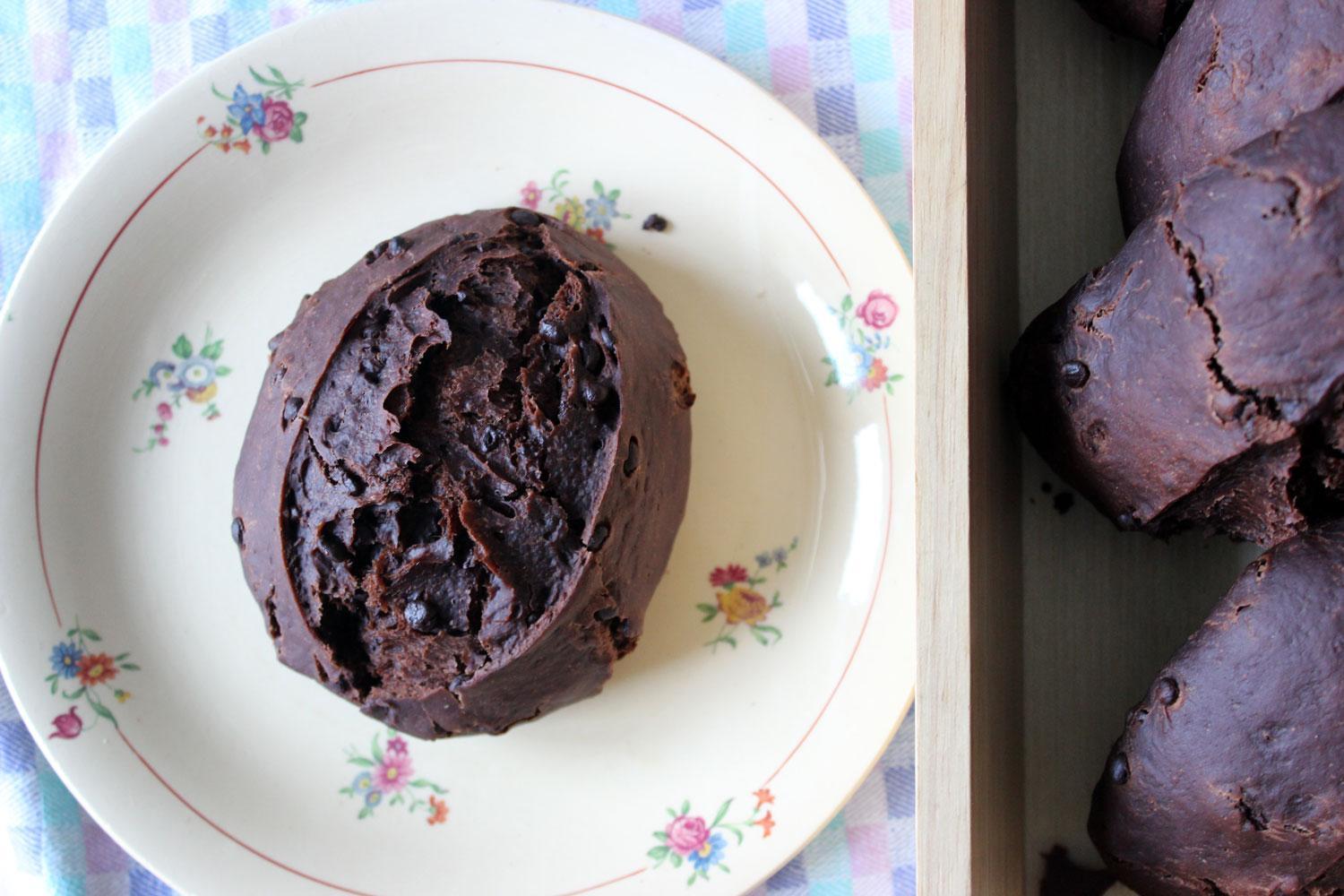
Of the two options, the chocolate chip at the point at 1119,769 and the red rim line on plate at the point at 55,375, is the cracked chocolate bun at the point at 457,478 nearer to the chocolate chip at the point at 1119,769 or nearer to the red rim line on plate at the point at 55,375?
the red rim line on plate at the point at 55,375

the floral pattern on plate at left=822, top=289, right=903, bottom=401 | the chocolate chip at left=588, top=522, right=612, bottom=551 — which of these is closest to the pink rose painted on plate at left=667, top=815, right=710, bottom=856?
the chocolate chip at left=588, top=522, right=612, bottom=551

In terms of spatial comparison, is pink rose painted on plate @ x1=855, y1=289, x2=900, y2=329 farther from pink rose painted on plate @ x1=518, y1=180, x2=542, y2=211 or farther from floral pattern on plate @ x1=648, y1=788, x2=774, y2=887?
floral pattern on plate @ x1=648, y1=788, x2=774, y2=887

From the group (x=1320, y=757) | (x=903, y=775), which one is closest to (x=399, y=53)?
(x=903, y=775)

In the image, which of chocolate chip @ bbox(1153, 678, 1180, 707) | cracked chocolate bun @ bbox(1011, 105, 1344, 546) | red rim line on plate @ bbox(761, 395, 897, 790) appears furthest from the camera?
red rim line on plate @ bbox(761, 395, 897, 790)

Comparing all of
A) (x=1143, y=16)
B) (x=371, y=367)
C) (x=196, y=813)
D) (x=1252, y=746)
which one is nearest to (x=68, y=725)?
(x=196, y=813)

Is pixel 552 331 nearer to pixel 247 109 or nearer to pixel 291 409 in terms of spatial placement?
pixel 291 409
